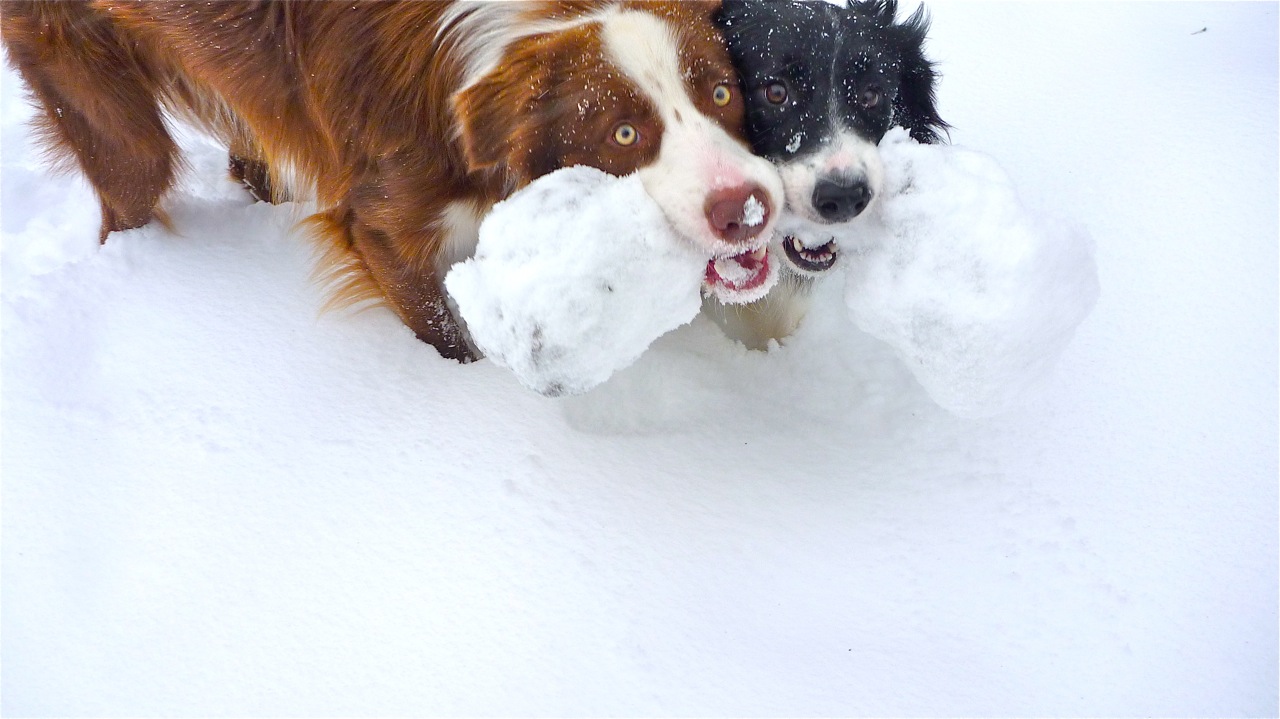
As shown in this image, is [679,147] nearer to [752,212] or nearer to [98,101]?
[752,212]

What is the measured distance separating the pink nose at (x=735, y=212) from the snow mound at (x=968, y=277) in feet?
1.07

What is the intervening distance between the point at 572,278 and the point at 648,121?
0.50 meters

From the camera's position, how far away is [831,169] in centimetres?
196

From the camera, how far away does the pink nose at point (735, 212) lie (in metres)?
1.84

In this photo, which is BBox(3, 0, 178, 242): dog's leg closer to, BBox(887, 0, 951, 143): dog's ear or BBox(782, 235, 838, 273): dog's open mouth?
BBox(782, 235, 838, 273): dog's open mouth

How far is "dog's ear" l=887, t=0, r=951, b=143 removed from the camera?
2500mm

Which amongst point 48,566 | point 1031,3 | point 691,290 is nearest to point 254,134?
point 48,566

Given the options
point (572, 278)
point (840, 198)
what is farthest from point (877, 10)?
point (572, 278)

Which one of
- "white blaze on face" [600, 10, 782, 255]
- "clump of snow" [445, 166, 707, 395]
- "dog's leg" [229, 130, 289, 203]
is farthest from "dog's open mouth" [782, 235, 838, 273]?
"dog's leg" [229, 130, 289, 203]

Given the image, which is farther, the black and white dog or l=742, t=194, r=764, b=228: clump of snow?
the black and white dog

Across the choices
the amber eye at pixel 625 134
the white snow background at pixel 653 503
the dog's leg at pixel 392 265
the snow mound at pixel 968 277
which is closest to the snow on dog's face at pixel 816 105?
the snow mound at pixel 968 277

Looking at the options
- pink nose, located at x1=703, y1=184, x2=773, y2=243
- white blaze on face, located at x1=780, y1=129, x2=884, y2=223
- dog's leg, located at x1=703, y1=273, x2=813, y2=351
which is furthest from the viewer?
dog's leg, located at x1=703, y1=273, x2=813, y2=351

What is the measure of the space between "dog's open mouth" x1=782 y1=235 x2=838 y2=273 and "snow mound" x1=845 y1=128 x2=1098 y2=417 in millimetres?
168

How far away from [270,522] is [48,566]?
23.0 inches
